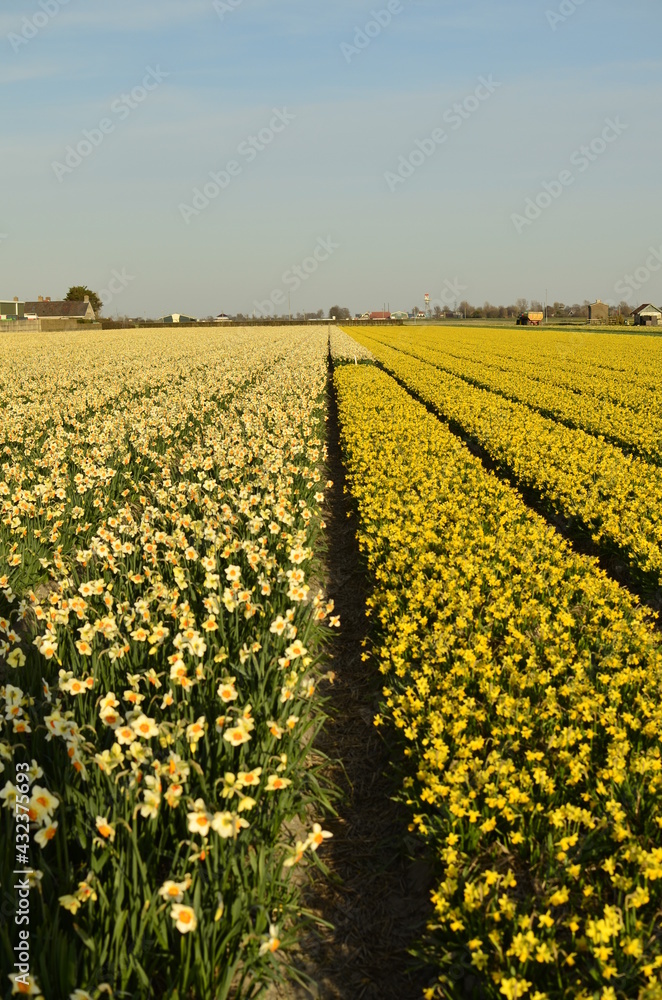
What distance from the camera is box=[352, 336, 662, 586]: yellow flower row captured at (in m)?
8.67

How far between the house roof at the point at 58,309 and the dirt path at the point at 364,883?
5069 inches

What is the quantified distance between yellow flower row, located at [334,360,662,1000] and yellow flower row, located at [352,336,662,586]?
1334 millimetres

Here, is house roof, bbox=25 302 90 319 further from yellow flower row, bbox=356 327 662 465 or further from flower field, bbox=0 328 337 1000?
flower field, bbox=0 328 337 1000

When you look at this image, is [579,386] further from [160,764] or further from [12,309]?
[12,309]

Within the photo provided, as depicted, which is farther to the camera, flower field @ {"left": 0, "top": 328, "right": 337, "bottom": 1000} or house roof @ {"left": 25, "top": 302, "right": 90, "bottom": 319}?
house roof @ {"left": 25, "top": 302, "right": 90, "bottom": 319}

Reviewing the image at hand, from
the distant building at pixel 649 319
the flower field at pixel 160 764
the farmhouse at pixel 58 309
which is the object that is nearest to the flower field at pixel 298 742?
the flower field at pixel 160 764

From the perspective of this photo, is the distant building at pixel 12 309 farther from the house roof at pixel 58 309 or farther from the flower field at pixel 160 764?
the flower field at pixel 160 764

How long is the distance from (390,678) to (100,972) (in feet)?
9.78

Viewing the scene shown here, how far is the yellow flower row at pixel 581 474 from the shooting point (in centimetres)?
867

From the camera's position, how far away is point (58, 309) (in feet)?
405

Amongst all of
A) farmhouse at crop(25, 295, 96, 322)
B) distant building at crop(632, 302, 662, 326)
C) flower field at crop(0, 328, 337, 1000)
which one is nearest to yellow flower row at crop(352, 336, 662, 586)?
flower field at crop(0, 328, 337, 1000)

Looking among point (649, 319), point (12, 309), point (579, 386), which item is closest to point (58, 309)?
point (12, 309)

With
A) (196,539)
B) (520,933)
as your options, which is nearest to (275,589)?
(196,539)

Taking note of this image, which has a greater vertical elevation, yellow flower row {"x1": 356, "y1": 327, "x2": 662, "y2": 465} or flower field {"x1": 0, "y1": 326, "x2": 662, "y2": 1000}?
yellow flower row {"x1": 356, "y1": 327, "x2": 662, "y2": 465}
